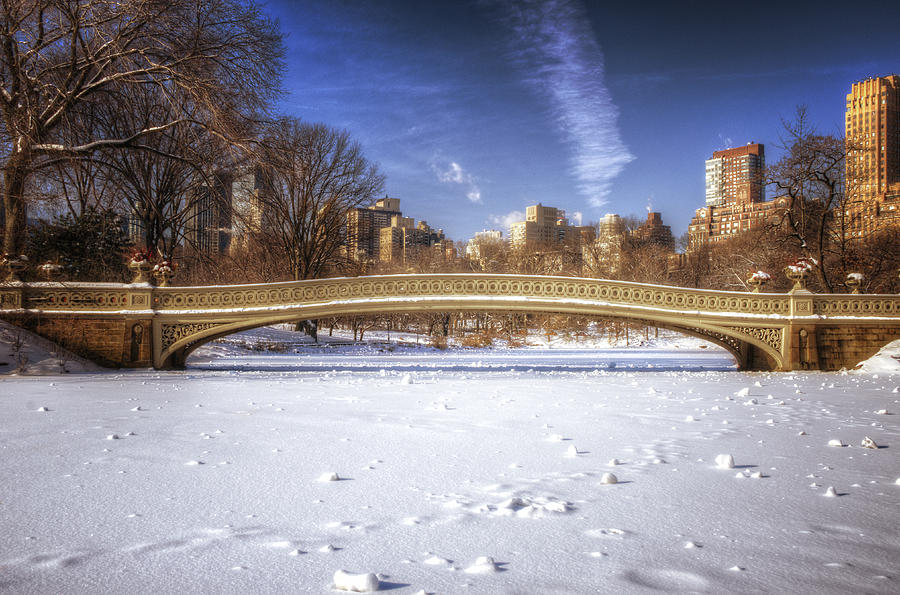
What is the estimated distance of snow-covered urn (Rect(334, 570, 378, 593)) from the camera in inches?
82.9

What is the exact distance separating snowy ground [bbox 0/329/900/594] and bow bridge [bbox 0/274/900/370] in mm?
6316

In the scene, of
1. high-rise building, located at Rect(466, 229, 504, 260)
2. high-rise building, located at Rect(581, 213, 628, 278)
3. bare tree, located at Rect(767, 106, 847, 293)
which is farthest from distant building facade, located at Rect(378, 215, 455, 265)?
bare tree, located at Rect(767, 106, 847, 293)

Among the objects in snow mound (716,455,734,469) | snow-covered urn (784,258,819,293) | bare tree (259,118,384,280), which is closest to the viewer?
snow mound (716,455,734,469)

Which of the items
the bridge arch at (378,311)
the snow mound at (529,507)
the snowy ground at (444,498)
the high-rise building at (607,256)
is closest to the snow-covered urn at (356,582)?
the snowy ground at (444,498)

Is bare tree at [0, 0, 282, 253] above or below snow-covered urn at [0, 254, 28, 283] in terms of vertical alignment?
above

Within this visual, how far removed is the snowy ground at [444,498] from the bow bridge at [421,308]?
6316 millimetres

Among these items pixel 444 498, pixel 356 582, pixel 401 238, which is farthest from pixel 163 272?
pixel 401 238

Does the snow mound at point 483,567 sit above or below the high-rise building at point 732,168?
below

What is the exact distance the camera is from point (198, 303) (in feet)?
45.0

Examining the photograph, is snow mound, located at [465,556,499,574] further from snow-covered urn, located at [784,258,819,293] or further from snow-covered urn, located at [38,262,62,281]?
snow-covered urn, located at [784,258,819,293]

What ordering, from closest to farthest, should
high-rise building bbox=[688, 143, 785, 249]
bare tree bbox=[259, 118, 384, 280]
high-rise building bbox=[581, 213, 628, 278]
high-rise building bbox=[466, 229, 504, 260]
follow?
1. bare tree bbox=[259, 118, 384, 280]
2. high-rise building bbox=[581, 213, 628, 278]
3. high-rise building bbox=[466, 229, 504, 260]
4. high-rise building bbox=[688, 143, 785, 249]

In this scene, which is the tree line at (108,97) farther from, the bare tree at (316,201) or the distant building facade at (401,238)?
the distant building facade at (401,238)

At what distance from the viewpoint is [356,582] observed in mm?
2121

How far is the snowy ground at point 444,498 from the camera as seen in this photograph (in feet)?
7.65
